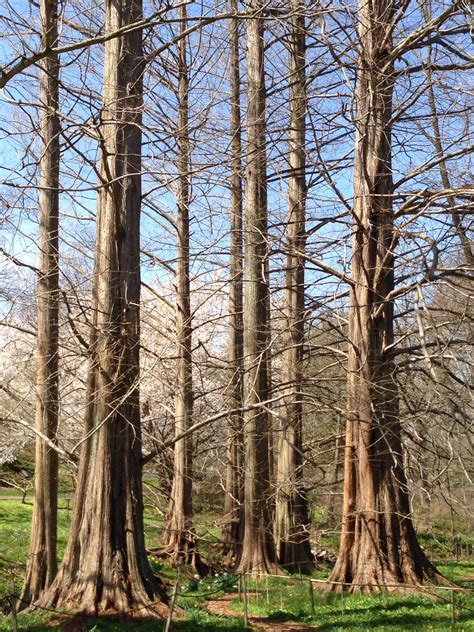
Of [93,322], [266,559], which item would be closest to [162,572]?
[266,559]

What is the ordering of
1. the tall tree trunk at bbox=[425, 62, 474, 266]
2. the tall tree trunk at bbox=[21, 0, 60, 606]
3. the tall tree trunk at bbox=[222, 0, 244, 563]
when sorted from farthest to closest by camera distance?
the tall tree trunk at bbox=[222, 0, 244, 563], the tall tree trunk at bbox=[21, 0, 60, 606], the tall tree trunk at bbox=[425, 62, 474, 266]

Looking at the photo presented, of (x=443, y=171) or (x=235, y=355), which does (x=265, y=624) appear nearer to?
(x=443, y=171)

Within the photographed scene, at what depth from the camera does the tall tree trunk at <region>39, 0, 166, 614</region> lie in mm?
8688

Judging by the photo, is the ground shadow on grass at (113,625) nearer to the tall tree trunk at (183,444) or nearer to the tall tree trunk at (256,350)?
the tall tree trunk at (256,350)

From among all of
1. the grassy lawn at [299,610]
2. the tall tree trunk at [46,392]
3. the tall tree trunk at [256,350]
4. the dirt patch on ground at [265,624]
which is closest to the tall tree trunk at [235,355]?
the tall tree trunk at [256,350]

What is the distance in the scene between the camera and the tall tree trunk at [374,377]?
35.5 ft

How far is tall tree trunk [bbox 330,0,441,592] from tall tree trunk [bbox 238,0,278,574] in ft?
7.24

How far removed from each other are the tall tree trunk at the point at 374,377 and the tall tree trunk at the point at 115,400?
321 cm

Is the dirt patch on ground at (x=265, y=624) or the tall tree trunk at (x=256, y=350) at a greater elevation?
the tall tree trunk at (x=256, y=350)

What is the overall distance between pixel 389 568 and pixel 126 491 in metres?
4.11

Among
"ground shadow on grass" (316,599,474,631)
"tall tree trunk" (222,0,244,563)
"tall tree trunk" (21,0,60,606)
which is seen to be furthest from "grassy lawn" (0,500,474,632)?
"tall tree trunk" (222,0,244,563)

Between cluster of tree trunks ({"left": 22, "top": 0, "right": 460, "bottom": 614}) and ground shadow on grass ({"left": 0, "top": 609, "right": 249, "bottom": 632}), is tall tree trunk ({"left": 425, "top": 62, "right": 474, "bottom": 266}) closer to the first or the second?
cluster of tree trunks ({"left": 22, "top": 0, "right": 460, "bottom": 614})

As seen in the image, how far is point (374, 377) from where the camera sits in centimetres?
1107

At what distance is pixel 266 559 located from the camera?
1377 centimetres
